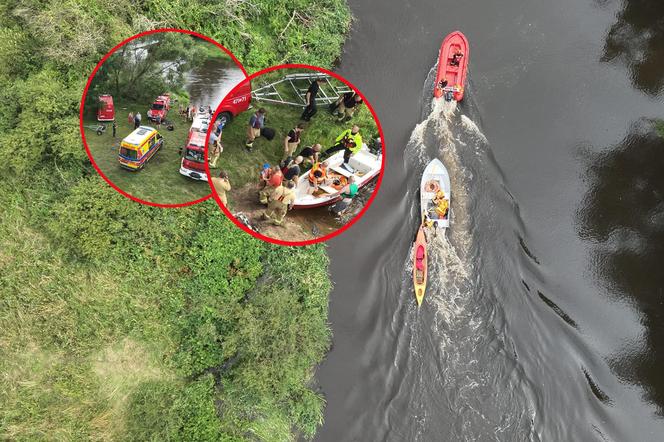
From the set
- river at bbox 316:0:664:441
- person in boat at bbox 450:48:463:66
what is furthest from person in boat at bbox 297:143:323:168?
person in boat at bbox 450:48:463:66

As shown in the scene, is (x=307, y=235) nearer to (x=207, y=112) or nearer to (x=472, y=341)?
(x=207, y=112)

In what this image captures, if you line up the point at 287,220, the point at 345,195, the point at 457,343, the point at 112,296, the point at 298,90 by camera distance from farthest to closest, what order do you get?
the point at 457,343, the point at 112,296, the point at 345,195, the point at 287,220, the point at 298,90

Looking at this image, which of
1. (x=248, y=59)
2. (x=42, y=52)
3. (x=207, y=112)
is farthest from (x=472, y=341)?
(x=42, y=52)

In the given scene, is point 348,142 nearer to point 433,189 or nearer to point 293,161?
point 293,161

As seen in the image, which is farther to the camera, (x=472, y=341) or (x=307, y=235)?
(x=472, y=341)

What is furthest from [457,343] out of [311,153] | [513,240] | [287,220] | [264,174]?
[264,174]

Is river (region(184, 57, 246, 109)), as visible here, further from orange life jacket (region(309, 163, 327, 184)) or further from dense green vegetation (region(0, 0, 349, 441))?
dense green vegetation (region(0, 0, 349, 441))

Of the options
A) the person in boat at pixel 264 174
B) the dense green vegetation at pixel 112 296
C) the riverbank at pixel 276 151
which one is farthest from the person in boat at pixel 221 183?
the dense green vegetation at pixel 112 296
